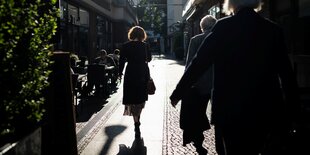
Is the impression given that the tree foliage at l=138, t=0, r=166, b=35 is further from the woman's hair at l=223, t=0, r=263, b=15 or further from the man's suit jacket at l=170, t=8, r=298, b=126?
the man's suit jacket at l=170, t=8, r=298, b=126

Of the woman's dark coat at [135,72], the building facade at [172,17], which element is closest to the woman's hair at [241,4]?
the woman's dark coat at [135,72]

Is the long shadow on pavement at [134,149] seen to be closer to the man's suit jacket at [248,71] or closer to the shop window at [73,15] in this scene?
the man's suit jacket at [248,71]

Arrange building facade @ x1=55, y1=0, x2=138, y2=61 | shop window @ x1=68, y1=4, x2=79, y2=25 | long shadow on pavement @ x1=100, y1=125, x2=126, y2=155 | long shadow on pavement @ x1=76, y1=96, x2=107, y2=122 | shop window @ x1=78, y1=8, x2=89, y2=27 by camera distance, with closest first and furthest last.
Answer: long shadow on pavement @ x1=100, y1=125, x2=126, y2=155 < long shadow on pavement @ x1=76, y1=96, x2=107, y2=122 < building facade @ x1=55, y1=0, x2=138, y2=61 < shop window @ x1=68, y1=4, x2=79, y2=25 < shop window @ x1=78, y1=8, x2=89, y2=27

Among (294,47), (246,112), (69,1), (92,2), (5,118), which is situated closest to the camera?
(246,112)

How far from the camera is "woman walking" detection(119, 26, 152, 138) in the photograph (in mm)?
7211

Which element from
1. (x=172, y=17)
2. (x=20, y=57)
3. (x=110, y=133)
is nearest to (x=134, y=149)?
(x=110, y=133)

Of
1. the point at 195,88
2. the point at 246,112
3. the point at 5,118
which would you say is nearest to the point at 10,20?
the point at 5,118

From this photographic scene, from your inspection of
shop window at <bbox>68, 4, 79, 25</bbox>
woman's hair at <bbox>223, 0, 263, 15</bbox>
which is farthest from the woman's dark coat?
shop window at <bbox>68, 4, 79, 25</bbox>

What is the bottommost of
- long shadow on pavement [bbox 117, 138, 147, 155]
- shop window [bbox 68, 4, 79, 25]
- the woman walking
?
long shadow on pavement [bbox 117, 138, 147, 155]

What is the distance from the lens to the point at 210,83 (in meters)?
6.00

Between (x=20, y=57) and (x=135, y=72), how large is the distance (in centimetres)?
391

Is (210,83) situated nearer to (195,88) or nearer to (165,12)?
(195,88)

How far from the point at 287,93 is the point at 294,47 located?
6645 mm

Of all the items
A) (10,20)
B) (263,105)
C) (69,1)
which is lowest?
(263,105)
